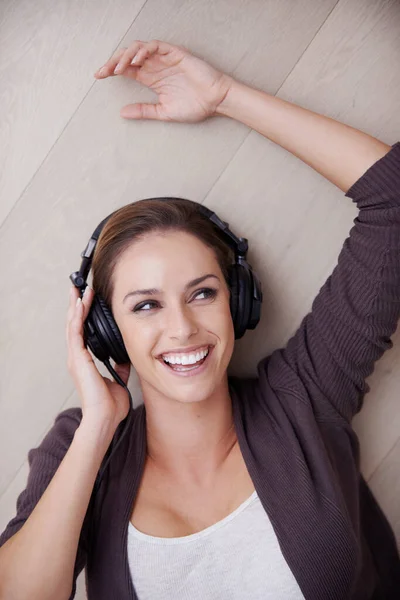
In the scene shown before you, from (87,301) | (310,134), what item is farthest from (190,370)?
Result: (310,134)

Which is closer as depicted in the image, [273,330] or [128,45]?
[128,45]

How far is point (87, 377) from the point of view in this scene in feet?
4.73

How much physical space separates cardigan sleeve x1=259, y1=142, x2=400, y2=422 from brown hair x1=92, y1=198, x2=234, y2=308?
300 millimetres

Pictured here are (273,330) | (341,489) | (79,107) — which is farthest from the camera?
(273,330)

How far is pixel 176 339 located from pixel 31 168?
0.71 m

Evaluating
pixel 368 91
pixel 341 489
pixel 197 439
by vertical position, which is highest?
pixel 368 91

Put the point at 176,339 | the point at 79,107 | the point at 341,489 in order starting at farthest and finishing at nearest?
the point at 79,107, the point at 341,489, the point at 176,339

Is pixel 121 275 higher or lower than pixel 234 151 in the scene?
lower

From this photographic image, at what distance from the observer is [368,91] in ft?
5.29

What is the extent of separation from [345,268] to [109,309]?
24.7 inches

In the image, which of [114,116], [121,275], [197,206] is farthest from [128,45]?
[121,275]

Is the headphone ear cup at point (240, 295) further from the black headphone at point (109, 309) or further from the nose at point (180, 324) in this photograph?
the nose at point (180, 324)

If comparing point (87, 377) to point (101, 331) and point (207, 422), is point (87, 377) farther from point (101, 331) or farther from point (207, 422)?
point (207, 422)

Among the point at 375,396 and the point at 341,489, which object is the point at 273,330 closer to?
the point at 375,396
